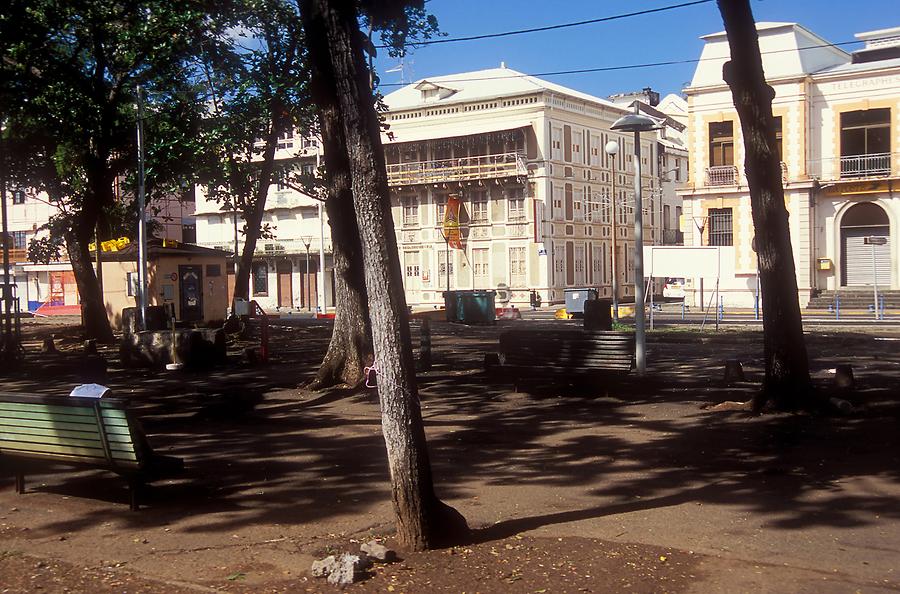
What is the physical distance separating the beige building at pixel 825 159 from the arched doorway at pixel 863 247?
0.05 metres

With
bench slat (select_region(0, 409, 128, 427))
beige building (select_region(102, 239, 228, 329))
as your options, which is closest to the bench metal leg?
bench slat (select_region(0, 409, 128, 427))

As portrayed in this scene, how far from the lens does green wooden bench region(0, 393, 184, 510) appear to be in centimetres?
695

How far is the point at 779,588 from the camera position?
520 cm

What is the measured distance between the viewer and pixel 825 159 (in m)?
42.0

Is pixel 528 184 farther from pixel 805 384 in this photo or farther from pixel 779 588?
pixel 779 588

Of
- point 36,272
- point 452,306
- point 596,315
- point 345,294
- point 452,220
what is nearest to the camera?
point 345,294

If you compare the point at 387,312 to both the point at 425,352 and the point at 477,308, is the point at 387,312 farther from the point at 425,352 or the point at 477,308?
the point at 477,308

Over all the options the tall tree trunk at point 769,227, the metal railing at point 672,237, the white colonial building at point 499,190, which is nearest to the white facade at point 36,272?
the white colonial building at point 499,190

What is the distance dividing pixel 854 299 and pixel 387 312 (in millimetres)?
39003

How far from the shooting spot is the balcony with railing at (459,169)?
174 ft

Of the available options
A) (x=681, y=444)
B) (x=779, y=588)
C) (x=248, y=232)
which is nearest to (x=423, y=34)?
(x=248, y=232)

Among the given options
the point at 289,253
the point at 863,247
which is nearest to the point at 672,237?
the point at 863,247

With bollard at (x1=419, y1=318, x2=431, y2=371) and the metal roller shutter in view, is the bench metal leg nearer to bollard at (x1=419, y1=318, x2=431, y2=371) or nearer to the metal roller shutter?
bollard at (x1=419, y1=318, x2=431, y2=371)

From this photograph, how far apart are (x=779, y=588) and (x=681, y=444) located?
4.38 metres
